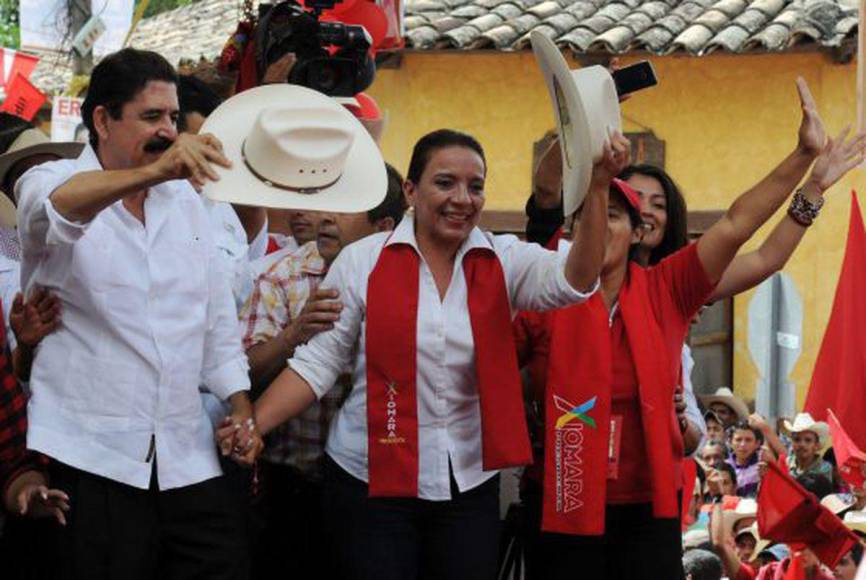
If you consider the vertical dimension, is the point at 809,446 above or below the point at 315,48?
below

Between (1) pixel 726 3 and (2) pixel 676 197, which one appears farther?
(1) pixel 726 3

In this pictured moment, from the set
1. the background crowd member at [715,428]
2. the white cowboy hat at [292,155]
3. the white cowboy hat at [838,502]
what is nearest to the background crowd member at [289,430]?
the white cowboy hat at [292,155]

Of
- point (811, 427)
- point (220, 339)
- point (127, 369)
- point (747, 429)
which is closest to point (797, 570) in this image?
point (220, 339)

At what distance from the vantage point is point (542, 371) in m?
6.01

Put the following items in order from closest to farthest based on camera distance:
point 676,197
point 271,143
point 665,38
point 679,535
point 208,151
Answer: point 208,151
point 271,143
point 679,535
point 676,197
point 665,38

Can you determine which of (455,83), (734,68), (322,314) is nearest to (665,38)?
(734,68)

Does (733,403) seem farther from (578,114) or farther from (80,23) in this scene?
(578,114)

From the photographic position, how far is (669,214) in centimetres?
646

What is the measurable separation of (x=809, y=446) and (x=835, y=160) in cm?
661

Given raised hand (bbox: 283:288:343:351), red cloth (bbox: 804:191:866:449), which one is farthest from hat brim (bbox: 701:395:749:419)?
raised hand (bbox: 283:288:343:351)

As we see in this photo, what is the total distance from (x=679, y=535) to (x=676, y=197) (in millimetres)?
1204

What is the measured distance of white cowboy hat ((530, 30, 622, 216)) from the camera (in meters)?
5.23

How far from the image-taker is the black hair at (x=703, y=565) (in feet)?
30.1

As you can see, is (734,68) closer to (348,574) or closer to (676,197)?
(676,197)
